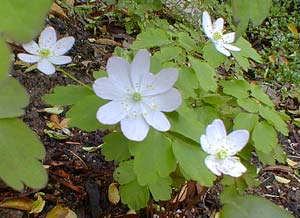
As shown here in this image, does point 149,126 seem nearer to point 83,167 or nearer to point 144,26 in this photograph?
point 83,167

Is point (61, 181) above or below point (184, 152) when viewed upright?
below

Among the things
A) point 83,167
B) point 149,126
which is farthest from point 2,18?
point 83,167

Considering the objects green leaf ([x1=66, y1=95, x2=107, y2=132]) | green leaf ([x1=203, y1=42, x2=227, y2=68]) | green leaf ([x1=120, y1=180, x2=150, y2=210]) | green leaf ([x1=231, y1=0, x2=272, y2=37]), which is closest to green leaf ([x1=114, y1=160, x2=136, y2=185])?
green leaf ([x1=120, y1=180, x2=150, y2=210])

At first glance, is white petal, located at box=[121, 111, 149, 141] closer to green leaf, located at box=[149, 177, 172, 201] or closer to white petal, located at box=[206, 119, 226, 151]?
white petal, located at box=[206, 119, 226, 151]

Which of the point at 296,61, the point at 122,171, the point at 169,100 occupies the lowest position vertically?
the point at 296,61

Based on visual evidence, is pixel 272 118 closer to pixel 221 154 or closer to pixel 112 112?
pixel 221 154

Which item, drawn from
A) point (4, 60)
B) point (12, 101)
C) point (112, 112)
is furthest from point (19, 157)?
point (4, 60)

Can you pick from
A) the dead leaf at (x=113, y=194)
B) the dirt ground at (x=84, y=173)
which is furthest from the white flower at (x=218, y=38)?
the dead leaf at (x=113, y=194)
